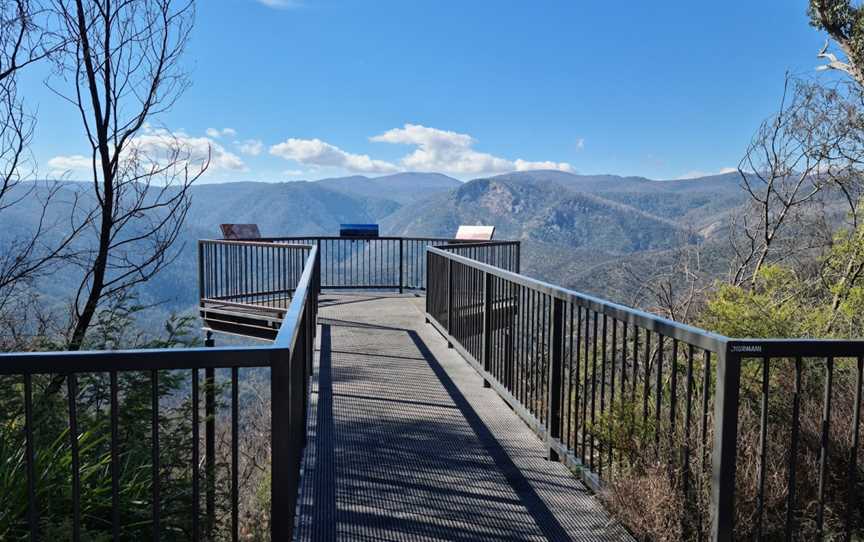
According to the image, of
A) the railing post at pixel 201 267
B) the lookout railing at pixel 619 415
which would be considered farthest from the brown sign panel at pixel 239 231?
the lookout railing at pixel 619 415

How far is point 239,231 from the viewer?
1379 cm

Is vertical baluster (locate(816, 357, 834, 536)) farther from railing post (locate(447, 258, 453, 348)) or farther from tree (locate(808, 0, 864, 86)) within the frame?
tree (locate(808, 0, 864, 86))

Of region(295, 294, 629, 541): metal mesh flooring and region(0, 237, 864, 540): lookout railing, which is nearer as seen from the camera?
region(0, 237, 864, 540): lookout railing

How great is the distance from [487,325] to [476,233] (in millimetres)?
7669

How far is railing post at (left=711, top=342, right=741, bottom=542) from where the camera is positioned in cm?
275

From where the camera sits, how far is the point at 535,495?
4.02m

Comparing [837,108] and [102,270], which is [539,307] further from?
[837,108]

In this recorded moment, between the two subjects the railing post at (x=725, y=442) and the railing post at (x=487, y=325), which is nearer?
the railing post at (x=725, y=442)

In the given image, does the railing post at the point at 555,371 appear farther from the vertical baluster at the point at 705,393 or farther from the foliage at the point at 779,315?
the foliage at the point at 779,315

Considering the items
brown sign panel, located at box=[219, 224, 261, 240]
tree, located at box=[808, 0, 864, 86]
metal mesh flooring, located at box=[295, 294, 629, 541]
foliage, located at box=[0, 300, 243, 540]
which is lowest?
metal mesh flooring, located at box=[295, 294, 629, 541]

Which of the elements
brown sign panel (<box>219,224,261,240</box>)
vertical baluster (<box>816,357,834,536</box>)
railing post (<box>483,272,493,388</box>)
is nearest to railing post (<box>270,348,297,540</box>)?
vertical baluster (<box>816,357,834,536</box>)

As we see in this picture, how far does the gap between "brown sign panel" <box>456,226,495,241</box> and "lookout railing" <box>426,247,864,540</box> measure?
7.08m

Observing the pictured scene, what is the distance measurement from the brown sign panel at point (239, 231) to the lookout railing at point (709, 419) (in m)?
8.39

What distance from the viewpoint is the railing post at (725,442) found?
2.75 m
